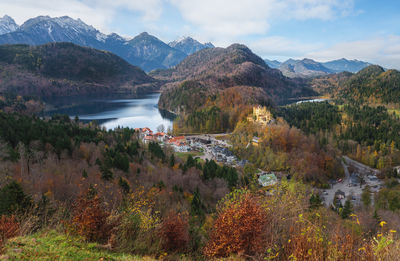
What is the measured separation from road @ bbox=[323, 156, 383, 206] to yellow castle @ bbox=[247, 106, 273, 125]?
697 inches

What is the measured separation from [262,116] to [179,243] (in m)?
54.3

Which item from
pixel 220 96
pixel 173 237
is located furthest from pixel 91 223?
A: pixel 220 96

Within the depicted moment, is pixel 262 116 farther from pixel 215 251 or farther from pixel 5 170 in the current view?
pixel 215 251

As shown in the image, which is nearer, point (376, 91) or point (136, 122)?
point (136, 122)

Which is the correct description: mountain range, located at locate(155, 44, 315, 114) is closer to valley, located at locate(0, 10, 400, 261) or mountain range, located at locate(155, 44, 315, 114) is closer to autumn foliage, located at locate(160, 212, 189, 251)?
valley, located at locate(0, 10, 400, 261)

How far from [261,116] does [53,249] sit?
5689 centimetres

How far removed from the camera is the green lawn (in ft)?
14.5

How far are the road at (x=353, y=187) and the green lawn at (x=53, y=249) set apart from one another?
31.1m

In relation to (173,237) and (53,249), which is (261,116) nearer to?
(173,237)

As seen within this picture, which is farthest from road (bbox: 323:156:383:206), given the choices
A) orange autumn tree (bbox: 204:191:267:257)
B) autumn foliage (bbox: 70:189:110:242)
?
autumn foliage (bbox: 70:189:110:242)

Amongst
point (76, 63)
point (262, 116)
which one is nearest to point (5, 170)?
point (262, 116)

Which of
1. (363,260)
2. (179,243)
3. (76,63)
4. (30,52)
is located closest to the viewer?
(363,260)

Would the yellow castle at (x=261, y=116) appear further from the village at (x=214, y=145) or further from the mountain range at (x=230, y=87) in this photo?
the mountain range at (x=230, y=87)

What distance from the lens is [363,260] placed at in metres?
4.38
